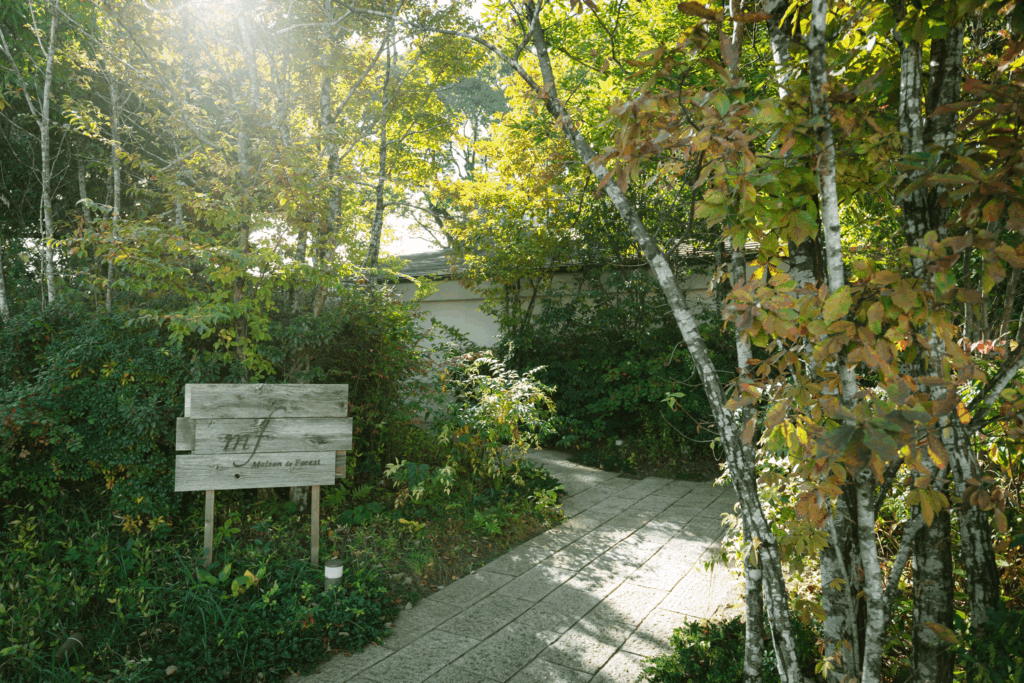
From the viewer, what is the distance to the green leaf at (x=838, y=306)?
4.83ft

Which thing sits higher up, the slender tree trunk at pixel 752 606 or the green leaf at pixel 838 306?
the green leaf at pixel 838 306

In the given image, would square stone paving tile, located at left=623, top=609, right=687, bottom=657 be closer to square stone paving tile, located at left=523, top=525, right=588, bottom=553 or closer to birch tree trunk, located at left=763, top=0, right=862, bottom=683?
birch tree trunk, located at left=763, top=0, right=862, bottom=683

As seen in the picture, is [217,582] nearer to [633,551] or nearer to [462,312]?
[633,551]

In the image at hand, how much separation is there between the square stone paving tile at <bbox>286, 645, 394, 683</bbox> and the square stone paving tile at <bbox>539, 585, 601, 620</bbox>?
1095 mm

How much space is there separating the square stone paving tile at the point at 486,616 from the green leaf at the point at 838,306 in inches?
105

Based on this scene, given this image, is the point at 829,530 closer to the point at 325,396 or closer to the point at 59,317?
the point at 325,396

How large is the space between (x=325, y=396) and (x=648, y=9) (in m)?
7.53

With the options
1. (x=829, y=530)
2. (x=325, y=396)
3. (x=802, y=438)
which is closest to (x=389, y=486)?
(x=325, y=396)

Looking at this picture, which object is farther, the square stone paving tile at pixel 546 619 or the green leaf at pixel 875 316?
the square stone paving tile at pixel 546 619

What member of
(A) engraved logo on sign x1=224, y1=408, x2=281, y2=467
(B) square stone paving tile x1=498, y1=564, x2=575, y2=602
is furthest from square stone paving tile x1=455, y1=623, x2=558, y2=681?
(A) engraved logo on sign x1=224, y1=408, x2=281, y2=467

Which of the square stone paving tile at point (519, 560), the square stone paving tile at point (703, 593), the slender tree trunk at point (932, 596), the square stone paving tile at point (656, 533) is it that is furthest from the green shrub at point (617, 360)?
the slender tree trunk at point (932, 596)

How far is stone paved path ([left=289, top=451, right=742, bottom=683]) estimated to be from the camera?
292 centimetres

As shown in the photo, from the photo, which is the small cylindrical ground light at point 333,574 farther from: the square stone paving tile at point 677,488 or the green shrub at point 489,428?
the square stone paving tile at point 677,488

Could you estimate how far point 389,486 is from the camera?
5.34m
